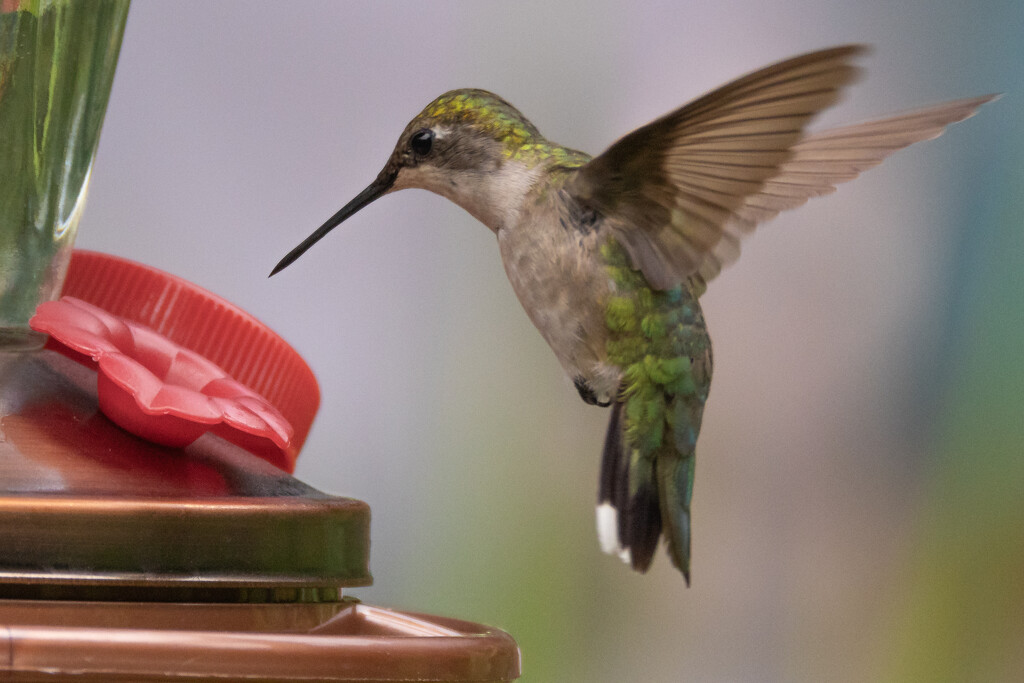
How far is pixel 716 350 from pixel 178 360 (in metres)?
2.02

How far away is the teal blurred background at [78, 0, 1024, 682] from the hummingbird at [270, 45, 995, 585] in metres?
1.34

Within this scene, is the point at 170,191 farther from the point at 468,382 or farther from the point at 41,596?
the point at 41,596

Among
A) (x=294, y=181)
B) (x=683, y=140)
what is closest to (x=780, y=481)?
(x=294, y=181)

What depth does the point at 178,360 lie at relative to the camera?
1.00 m

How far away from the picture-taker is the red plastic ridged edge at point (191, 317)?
1.07 meters

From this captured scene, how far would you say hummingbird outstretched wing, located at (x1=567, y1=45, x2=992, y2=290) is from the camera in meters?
1.09

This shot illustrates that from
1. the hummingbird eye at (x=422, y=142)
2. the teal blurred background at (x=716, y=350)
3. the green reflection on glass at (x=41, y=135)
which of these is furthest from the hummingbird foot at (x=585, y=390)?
the teal blurred background at (x=716, y=350)

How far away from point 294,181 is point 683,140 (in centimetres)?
162

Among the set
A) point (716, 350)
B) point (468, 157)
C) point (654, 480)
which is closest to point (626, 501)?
point (654, 480)

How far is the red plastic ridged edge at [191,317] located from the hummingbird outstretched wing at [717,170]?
1.32 ft

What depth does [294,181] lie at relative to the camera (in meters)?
2.65

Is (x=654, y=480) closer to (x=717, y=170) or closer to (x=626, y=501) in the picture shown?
(x=626, y=501)

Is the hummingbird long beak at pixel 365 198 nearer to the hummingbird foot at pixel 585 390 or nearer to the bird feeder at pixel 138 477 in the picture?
the bird feeder at pixel 138 477

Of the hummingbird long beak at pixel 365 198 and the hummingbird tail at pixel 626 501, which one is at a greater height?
the hummingbird long beak at pixel 365 198
